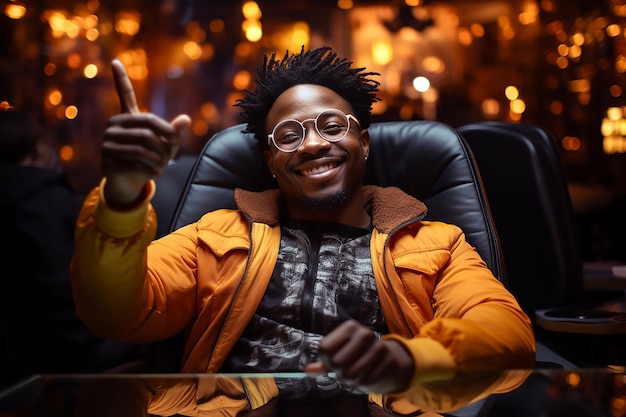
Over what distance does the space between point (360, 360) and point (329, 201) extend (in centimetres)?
65

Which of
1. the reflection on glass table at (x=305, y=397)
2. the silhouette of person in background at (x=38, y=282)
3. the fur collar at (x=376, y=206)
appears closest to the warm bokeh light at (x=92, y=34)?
the silhouette of person in background at (x=38, y=282)

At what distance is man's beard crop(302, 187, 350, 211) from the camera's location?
1.56 metres

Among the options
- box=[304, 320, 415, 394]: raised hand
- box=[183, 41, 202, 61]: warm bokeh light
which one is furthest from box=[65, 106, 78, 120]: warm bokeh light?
box=[304, 320, 415, 394]: raised hand

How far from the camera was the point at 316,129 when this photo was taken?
157 cm

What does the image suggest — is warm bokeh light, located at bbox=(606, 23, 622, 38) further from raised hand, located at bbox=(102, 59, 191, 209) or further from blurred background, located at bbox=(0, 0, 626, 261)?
raised hand, located at bbox=(102, 59, 191, 209)

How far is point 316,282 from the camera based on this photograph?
1.48 metres

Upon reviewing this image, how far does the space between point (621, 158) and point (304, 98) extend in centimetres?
255

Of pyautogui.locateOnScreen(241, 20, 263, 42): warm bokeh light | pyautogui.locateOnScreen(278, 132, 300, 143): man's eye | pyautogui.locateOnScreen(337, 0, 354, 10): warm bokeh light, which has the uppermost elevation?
pyautogui.locateOnScreen(337, 0, 354, 10): warm bokeh light

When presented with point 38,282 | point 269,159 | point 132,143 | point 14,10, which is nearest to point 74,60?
point 14,10

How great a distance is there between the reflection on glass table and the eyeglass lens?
0.67 m

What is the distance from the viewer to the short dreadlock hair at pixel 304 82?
1.67 m

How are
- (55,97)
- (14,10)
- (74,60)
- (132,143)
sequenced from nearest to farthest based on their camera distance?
(132,143)
(14,10)
(55,97)
(74,60)

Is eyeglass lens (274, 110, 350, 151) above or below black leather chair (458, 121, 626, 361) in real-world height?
above

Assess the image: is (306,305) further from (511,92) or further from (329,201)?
(511,92)
